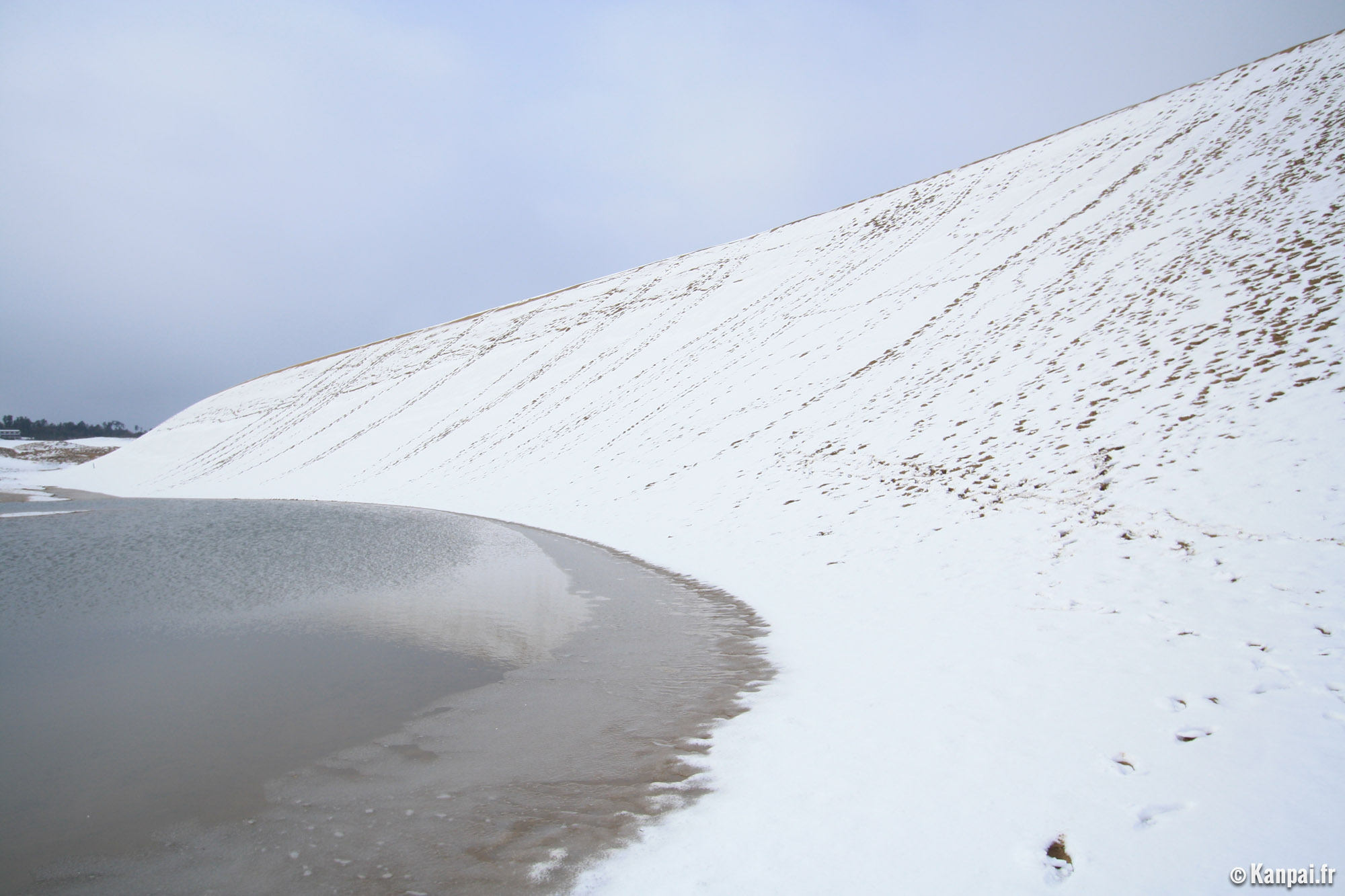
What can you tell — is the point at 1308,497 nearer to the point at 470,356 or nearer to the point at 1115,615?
the point at 1115,615

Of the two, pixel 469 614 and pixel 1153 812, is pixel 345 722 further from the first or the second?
pixel 1153 812

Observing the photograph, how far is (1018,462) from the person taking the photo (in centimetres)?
1268

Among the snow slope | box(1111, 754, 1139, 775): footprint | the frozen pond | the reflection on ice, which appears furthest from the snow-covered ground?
box(1111, 754, 1139, 775): footprint

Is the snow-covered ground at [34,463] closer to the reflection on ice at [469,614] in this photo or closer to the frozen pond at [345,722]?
the frozen pond at [345,722]

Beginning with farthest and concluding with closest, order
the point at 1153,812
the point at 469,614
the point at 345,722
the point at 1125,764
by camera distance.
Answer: the point at 469,614 → the point at 345,722 → the point at 1125,764 → the point at 1153,812

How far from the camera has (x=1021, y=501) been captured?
11.2m

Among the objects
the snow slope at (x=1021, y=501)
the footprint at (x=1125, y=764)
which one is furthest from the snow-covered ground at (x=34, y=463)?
the footprint at (x=1125, y=764)

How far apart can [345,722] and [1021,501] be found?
10630mm

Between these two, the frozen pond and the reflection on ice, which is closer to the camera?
the frozen pond

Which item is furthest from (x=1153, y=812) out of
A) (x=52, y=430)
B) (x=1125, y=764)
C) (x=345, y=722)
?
(x=52, y=430)

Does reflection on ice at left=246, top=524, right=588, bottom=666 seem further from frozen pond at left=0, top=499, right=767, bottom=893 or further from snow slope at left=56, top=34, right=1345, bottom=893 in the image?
snow slope at left=56, top=34, right=1345, bottom=893

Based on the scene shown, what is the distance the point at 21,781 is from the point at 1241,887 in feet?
25.7

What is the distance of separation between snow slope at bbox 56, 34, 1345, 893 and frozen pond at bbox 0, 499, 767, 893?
79cm

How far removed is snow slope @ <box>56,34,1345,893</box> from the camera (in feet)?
13.2
